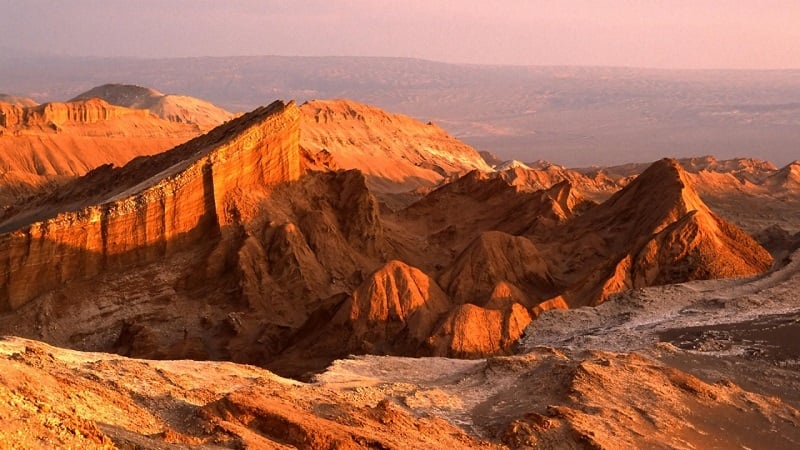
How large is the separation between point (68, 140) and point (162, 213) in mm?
38326

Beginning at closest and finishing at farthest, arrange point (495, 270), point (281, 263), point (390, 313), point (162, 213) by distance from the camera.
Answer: point (390, 313), point (162, 213), point (281, 263), point (495, 270)

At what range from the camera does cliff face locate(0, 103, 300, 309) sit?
2652 cm

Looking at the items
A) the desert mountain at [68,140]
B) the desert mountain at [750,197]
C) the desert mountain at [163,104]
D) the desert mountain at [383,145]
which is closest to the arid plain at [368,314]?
the desert mountain at [750,197]

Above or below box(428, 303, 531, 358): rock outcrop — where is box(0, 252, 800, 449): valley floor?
above

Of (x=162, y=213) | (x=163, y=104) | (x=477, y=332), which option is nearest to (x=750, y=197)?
(x=477, y=332)

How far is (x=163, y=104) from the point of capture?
104 m

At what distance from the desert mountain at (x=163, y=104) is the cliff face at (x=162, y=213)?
69443 millimetres

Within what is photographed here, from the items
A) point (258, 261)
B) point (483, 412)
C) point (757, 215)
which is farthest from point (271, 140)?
point (757, 215)

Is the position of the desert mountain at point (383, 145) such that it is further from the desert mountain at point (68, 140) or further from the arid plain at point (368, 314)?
the arid plain at point (368, 314)

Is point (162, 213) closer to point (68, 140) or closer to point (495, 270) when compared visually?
point (495, 270)

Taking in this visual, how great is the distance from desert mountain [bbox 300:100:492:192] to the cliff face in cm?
3909

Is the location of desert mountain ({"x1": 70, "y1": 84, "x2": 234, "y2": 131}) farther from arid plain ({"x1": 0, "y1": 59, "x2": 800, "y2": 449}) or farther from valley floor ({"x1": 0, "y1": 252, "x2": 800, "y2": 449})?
valley floor ({"x1": 0, "y1": 252, "x2": 800, "y2": 449})

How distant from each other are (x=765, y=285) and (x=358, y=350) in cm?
1015

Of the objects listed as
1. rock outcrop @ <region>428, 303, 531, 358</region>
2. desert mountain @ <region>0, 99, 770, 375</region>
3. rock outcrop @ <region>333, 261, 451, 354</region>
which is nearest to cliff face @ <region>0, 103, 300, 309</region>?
desert mountain @ <region>0, 99, 770, 375</region>
